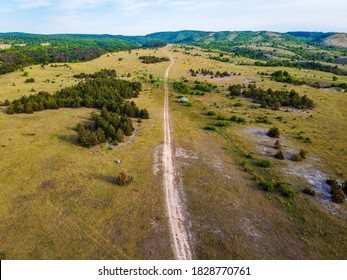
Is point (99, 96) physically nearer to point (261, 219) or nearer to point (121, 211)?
point (121, 211)

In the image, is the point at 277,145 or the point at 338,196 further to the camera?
the point at 277,145

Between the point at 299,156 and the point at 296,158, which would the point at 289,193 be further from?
the point at 299,156

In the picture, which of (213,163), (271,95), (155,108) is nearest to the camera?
(213,163)

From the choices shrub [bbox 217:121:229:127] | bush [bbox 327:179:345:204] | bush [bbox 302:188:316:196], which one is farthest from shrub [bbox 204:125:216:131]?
bush [bbox 327:179:345:204]

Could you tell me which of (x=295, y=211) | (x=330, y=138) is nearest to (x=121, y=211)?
(x=295, y=211)

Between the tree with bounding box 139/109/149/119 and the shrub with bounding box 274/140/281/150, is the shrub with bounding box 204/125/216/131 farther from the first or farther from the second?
the tree with bounding box 139/109/149/119

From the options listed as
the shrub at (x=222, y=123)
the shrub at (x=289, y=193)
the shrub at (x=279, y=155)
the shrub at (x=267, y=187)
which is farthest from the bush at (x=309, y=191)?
the shrub at (x=222, y=123)

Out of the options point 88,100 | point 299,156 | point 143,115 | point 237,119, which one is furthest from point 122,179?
point 88,100

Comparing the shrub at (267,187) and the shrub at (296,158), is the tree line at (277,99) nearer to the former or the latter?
the shrub at (296,158)
